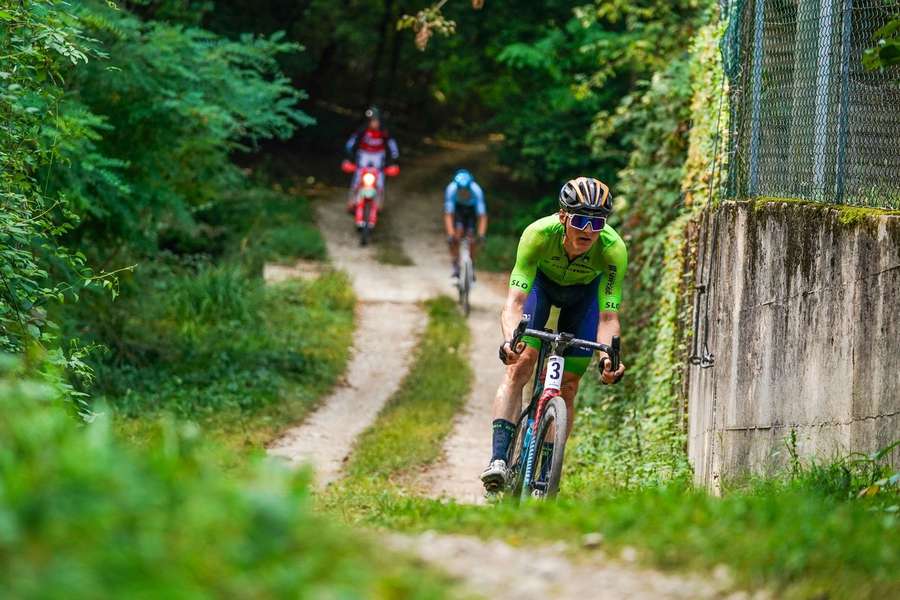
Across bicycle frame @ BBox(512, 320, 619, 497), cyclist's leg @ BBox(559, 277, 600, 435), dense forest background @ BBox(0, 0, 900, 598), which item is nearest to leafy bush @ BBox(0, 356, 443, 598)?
dense forest background @ BBox(0, 0, 900, 598)

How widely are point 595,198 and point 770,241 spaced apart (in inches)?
51.8

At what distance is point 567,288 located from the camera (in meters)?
8.38

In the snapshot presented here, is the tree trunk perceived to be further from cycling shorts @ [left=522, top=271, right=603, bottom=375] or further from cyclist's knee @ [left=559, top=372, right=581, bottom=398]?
cyclist's knee @ [left=559, top=372, right=581, bottom=398]

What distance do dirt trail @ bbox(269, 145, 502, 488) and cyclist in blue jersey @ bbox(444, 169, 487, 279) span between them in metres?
1.32

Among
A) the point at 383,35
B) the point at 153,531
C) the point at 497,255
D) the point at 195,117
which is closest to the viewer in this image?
the point at 153,531

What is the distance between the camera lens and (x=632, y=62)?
22984 mm

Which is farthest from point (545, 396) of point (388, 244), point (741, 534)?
point (388, 244)

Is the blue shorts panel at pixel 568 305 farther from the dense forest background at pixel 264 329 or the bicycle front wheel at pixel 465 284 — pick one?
the bicycle front wheel at pixel 465 284

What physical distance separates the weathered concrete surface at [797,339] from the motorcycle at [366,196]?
1623cm

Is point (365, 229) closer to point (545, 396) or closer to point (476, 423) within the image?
point (476, 423)

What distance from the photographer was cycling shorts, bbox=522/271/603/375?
27.4 feet

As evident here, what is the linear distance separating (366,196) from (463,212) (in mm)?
6001

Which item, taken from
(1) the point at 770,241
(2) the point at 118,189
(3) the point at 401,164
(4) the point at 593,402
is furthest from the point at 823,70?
(3) the point at 401,164

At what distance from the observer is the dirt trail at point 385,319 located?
41.3 feet
